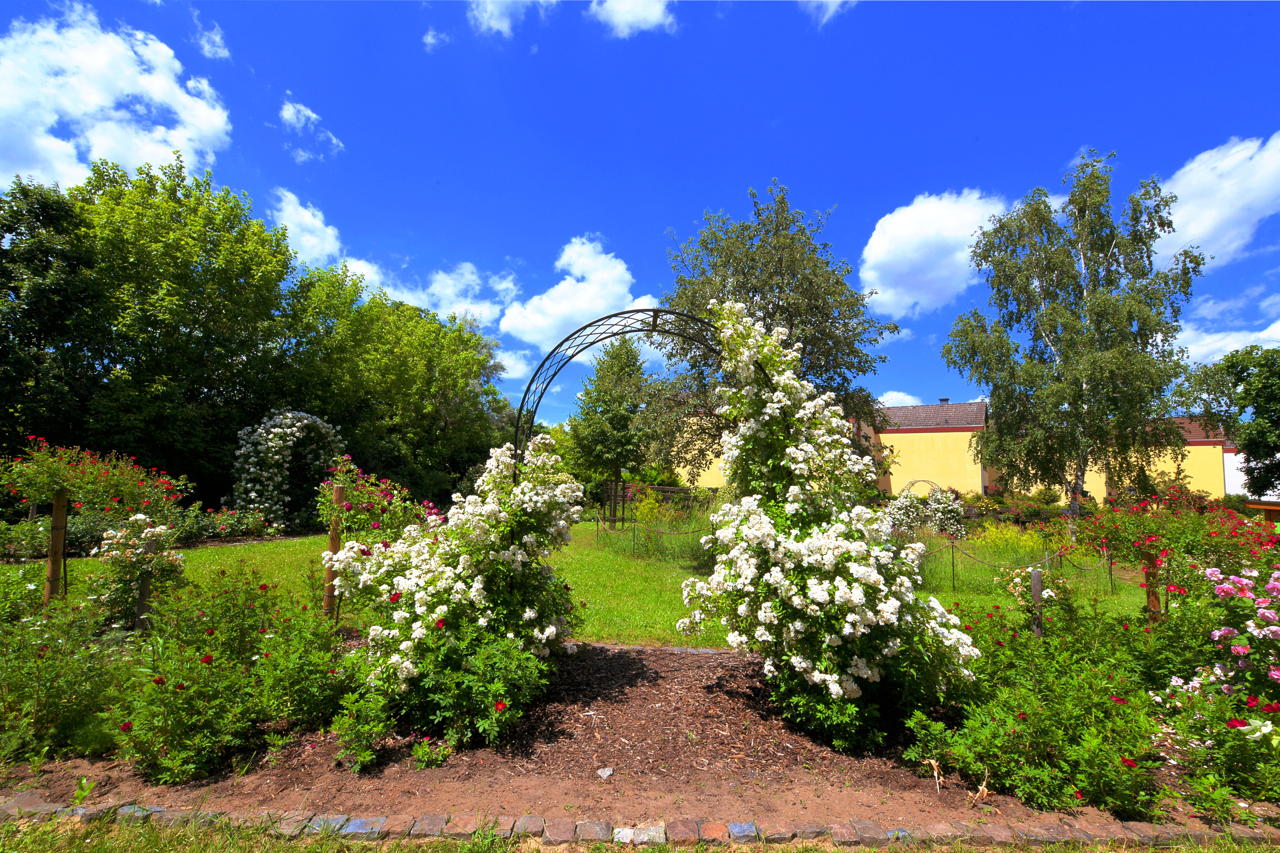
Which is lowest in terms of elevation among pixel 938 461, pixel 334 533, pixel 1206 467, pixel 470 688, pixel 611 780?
pixel 611 780

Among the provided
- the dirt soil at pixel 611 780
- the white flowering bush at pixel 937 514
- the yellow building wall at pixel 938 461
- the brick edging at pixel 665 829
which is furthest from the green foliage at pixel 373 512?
the yellow building wall at pixel 938 461

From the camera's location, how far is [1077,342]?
14.1m

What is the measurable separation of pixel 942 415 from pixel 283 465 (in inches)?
1098

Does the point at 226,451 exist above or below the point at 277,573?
above

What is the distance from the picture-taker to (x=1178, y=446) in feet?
45.4

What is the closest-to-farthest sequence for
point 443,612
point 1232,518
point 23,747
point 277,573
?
point 23,747 < point 443,612 < point 1232,518 < point 277,573

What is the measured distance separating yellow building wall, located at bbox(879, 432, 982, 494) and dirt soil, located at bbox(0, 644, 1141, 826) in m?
22.2

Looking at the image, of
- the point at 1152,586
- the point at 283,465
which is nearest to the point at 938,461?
the point at 1152,586

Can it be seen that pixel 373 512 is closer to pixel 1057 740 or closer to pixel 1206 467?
pixel 1057 740

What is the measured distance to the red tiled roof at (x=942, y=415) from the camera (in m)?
25.8

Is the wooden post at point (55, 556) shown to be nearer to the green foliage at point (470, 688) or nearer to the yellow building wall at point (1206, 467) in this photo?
the green foliage at point (470, 688)

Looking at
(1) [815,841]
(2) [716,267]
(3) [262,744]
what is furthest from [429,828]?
(2) [716,267]

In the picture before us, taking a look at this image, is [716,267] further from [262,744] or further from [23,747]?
[23,747]

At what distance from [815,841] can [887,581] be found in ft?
5.33
